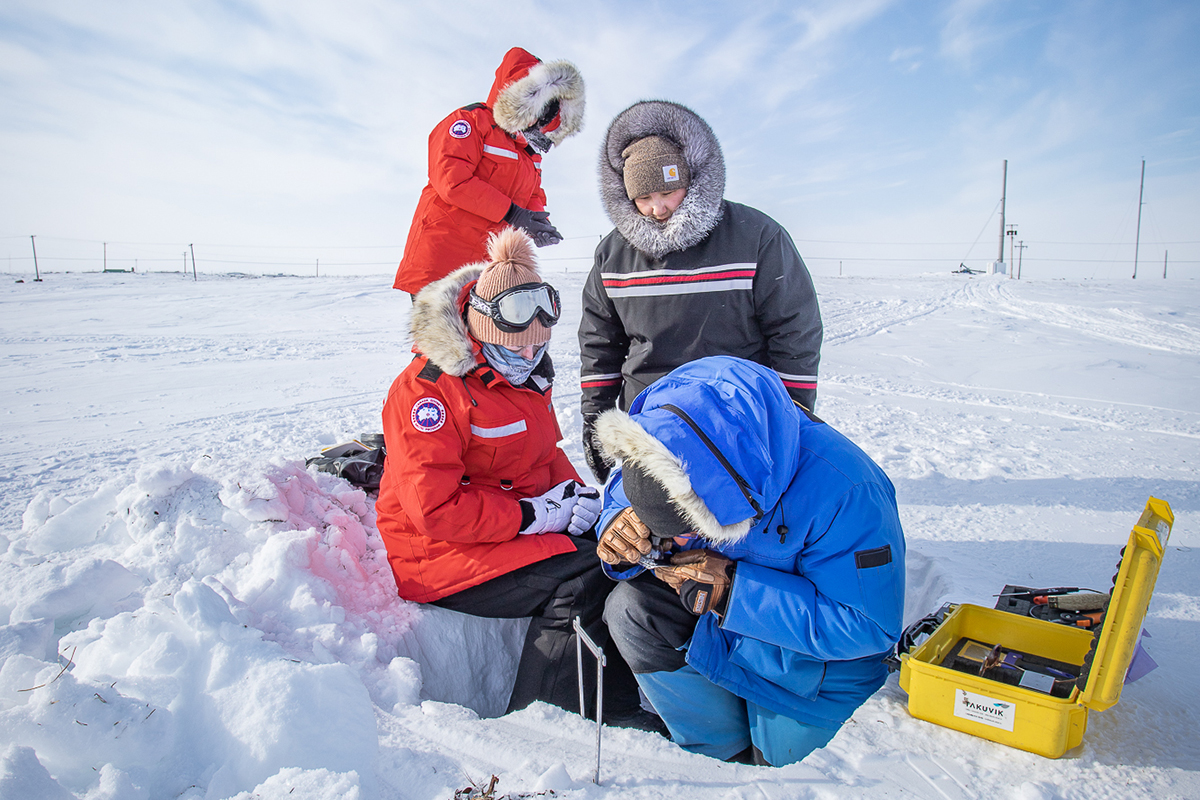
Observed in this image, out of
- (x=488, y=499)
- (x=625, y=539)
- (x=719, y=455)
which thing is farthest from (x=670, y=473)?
(x=488, y=499)

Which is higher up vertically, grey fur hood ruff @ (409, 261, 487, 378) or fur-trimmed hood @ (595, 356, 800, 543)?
grey fur hood ruff @ (409, 261, 487, 378)

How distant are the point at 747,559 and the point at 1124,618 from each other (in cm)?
84

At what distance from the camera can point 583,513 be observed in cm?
246

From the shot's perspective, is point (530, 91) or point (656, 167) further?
point (530, 91)

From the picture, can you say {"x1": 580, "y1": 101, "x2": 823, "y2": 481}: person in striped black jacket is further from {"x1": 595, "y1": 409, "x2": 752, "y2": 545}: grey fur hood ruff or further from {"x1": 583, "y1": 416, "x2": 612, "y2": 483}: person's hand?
{"x1": 595, "y1": 409, "x2": 752, "y2": 545}: grey fur hood ruff

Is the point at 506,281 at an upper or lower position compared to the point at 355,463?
upper

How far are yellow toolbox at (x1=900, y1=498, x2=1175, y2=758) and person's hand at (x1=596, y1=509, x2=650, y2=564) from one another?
78 cm

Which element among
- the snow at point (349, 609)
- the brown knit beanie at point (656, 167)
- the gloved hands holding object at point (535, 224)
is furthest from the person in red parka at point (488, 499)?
the gloved hands holding object at point (535, 224)

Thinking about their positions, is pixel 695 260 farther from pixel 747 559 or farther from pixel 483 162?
pixel 483 162

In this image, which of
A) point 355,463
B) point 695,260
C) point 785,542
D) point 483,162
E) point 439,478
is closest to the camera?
point 785,542

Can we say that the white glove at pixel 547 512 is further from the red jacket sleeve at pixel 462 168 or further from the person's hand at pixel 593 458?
the red jacket sleeve at pixel 462 168

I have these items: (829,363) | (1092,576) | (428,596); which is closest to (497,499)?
(428,596)

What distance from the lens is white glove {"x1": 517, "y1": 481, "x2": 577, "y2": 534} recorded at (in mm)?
2307

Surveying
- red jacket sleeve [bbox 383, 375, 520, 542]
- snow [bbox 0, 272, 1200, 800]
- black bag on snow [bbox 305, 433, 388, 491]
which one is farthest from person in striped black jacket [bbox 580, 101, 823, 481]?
black bag on snow [bbox 305, 433, 388, 491]
